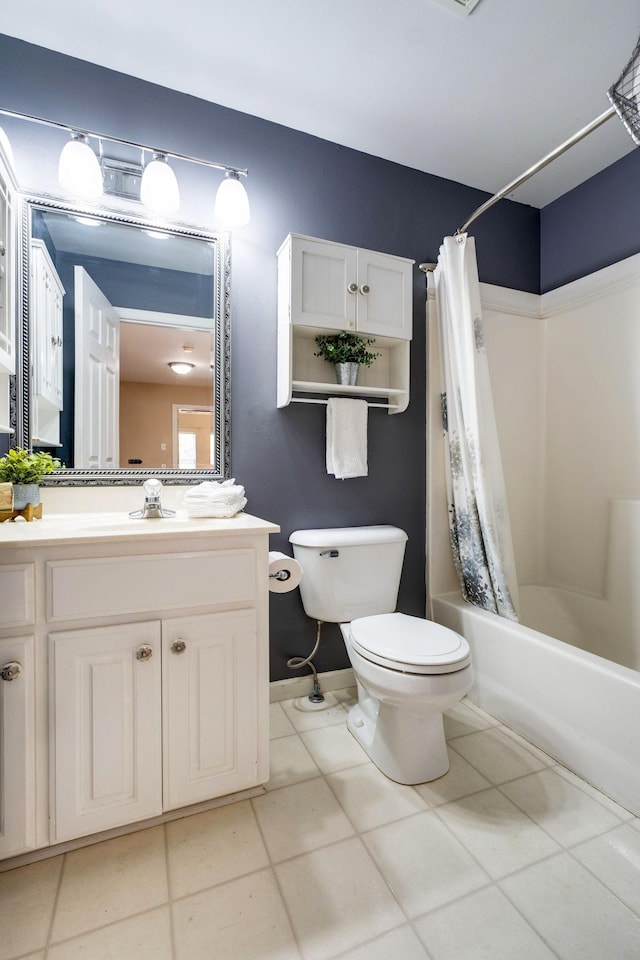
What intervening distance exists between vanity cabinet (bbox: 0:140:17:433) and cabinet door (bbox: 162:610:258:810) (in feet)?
3.00

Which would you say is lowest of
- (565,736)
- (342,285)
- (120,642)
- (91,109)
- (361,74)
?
(565,736)

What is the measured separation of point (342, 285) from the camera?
1766mm

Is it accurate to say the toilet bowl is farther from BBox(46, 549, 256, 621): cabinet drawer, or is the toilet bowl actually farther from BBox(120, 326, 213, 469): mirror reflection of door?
BBox(120, 326, 213, 469): mirror reflection of door

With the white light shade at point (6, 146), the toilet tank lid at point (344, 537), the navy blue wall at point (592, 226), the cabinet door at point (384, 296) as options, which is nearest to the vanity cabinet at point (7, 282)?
the white light shade at point (6, 146)

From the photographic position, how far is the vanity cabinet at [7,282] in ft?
4.42

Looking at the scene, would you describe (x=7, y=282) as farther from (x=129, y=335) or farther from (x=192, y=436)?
(x=192, y=436)

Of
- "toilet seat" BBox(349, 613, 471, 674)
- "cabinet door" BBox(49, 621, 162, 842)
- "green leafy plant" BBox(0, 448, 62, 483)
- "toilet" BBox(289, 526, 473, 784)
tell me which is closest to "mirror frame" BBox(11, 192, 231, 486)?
"green leafy plant" BBox(0, 448, 62, 483)

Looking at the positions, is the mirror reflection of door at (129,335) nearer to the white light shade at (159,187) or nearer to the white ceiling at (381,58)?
the white light shade at (159,187)

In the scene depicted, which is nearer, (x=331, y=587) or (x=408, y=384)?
(x=331, y=587)

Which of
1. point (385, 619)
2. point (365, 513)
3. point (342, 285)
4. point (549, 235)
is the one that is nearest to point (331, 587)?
point (385, 619)

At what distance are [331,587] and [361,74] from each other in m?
1.92

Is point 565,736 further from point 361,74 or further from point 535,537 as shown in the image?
point 361,74

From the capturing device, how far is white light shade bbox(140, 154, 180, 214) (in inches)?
61.1

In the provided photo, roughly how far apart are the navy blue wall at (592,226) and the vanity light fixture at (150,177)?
5.45ft
